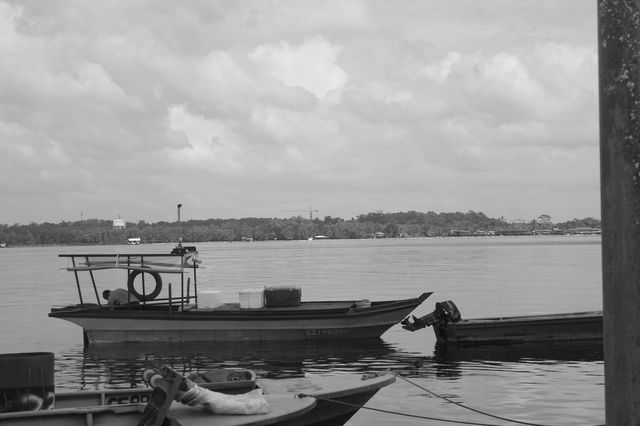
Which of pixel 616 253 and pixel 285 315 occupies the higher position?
pixel 616 253

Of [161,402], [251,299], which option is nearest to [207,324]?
[251,299]

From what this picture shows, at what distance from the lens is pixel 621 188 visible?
538cm

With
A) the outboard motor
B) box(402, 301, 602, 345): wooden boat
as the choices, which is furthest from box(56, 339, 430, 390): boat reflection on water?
box(402, 301, 602, 345): wooden boat

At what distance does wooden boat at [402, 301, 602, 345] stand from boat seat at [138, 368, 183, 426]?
1704 cm

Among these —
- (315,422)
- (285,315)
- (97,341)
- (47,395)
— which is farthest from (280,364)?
(47,395)

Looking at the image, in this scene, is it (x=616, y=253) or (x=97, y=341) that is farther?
(x=97, y=341)

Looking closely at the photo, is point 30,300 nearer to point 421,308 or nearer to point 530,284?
point 421,308

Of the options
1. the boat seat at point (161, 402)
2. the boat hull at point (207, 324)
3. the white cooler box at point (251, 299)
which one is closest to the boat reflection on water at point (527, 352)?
the boat hull at point (207, 324)

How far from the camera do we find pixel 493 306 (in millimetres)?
45188

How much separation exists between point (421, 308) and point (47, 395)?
110ft

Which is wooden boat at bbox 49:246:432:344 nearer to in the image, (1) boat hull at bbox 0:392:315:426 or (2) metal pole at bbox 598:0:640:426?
(1) boat hull at bbox 0:392:315:426

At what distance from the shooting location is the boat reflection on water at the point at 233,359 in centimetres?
2286

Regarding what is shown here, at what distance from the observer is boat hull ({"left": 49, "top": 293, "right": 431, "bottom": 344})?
25922 millimetres

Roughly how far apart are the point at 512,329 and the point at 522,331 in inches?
13.6
